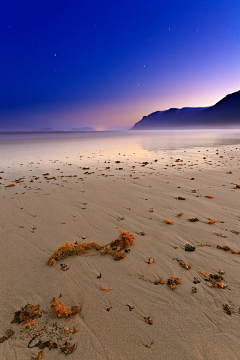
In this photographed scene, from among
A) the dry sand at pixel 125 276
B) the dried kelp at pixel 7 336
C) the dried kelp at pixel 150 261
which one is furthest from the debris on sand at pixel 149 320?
the dried kelp at pixel 7 336

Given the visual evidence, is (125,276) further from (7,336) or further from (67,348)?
(7,336)

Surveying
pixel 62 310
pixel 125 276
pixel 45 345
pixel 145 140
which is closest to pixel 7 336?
pixel 45 345

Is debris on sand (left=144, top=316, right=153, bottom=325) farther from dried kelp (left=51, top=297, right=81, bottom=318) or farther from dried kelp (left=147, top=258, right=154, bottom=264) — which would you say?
dried kelp (left=147, top=258, right=154, bottom=264)

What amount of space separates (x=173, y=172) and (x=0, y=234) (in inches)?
252

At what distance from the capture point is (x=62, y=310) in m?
2.01

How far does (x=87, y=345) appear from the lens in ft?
5.65

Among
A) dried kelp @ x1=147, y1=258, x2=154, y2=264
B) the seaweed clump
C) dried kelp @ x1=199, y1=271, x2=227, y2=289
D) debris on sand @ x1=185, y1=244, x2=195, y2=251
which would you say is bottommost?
dried kelp @ x1=199, y1=271, x2=227, y2=289

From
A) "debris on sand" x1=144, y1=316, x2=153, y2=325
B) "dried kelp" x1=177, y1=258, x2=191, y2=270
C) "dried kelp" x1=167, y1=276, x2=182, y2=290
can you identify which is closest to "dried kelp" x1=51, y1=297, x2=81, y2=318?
"debris on sand" x1=144, y1=316, x2=153, y2=325

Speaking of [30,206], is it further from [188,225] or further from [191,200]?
[191,200]

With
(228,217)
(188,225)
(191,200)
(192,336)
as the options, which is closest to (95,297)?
(192,336)

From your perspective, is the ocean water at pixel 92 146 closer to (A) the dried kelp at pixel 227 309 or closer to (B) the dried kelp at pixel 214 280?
(B) the dried kelp at pixel 214 280

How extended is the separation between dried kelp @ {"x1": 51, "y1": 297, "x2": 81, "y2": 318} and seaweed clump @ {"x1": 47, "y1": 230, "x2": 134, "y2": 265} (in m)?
0.76

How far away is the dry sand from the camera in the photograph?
1.75m

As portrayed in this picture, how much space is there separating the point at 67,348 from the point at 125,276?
3.34 ft
